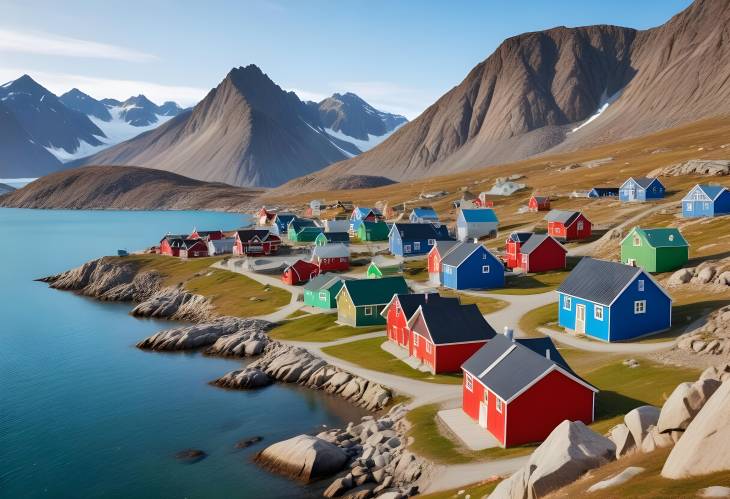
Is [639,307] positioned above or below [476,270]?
below

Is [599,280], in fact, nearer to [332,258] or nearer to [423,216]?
[332,258]

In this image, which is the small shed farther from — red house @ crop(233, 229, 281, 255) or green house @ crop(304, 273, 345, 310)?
green house @ crop(304, 273, 345, 310)

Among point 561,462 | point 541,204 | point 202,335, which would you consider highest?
point 541,204

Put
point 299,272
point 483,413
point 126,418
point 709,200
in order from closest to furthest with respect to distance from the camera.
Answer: point 483,413, point 126,418, point 709,200, point 299,272

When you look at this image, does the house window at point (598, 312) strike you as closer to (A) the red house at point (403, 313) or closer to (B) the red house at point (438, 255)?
(A) the red house at point (403, 313)

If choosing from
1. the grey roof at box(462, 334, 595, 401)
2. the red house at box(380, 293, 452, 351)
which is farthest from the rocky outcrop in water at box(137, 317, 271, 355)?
the grey roof at box(462, 334, 595, 401)

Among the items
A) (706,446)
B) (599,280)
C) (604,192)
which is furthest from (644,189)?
(706,446)

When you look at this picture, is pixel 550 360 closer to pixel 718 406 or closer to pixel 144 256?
pixel 718 406
